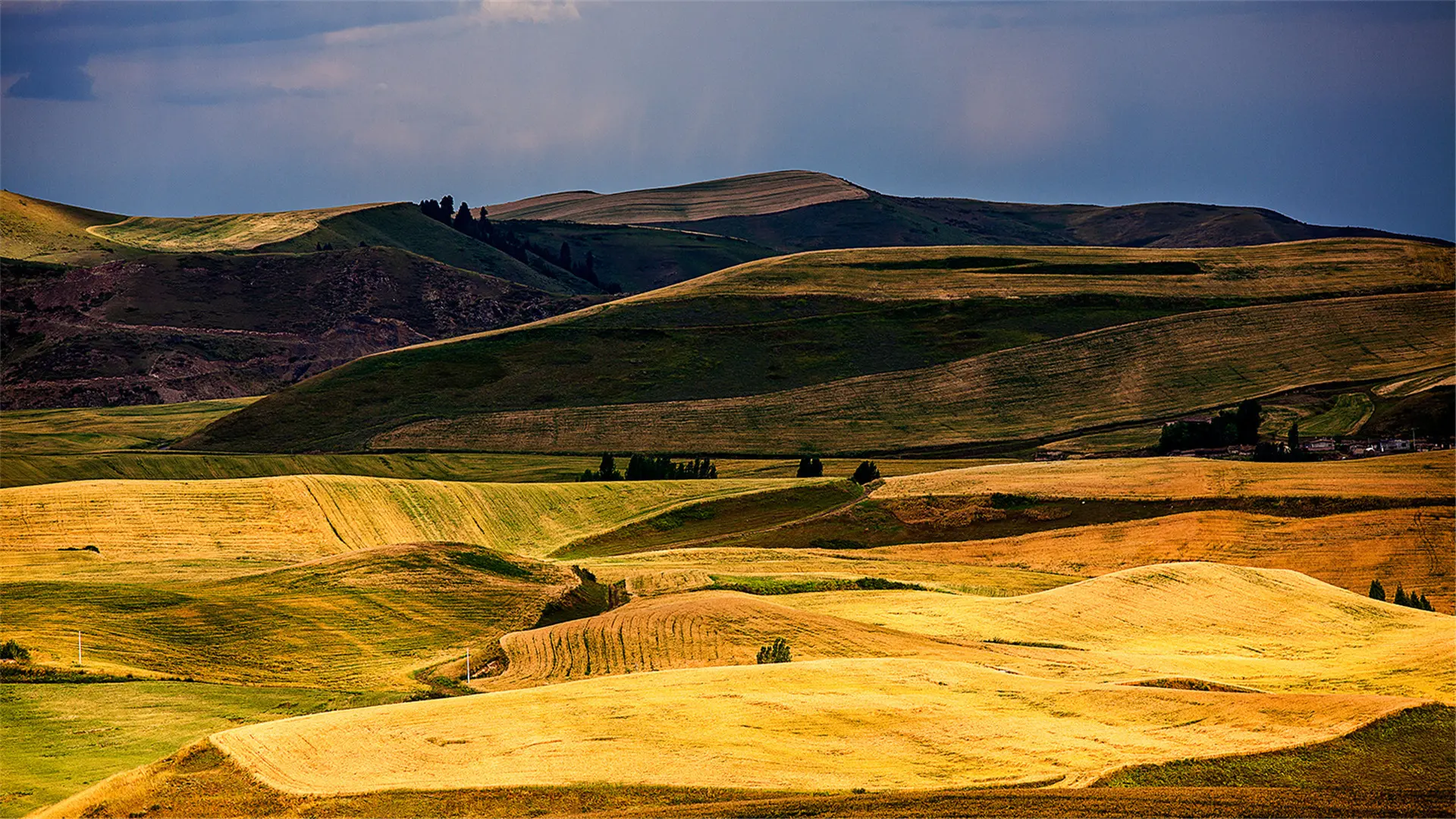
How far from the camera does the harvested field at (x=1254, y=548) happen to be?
239 ft

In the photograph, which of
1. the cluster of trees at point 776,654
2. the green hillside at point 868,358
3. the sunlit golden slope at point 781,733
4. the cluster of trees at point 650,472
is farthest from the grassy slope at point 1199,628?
the green hillside at point 868,358

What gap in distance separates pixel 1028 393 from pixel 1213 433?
2828 centimetres

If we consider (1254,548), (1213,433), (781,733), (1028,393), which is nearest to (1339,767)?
(781,733)

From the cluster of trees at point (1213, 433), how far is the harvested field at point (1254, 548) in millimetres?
31451

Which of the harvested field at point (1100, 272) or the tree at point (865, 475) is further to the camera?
the harvested field at point (1100, 272)

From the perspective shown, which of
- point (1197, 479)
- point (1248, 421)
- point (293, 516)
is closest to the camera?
point (293, 516)

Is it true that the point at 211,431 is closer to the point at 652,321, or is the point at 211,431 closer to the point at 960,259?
the point at 652,321

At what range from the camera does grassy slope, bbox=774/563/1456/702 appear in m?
44.6

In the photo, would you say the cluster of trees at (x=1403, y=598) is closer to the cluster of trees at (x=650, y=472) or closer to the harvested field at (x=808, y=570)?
the harvested field at (x=808, y=570)

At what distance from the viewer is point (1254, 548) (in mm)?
78312

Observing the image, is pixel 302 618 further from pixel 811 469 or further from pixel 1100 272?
pixel 1100 272

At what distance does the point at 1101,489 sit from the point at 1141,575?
29.2 metres

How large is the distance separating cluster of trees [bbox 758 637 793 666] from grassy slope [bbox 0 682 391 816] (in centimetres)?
1171

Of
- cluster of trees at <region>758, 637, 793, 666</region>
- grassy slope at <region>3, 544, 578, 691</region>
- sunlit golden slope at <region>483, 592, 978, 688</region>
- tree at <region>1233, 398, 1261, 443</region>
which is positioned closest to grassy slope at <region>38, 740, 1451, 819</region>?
sunlit golden slope at <region>483, 592, 978, 688</region>
